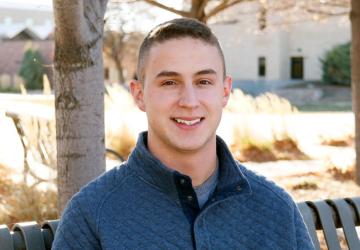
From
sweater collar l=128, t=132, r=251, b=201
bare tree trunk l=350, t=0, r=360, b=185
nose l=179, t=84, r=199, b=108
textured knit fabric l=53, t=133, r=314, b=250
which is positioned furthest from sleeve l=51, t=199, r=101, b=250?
bare tree trunk l=350, t=0, r=360, b=185

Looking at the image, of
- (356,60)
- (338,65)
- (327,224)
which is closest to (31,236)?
(327,224)

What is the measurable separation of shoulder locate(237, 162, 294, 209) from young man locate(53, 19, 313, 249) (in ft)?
0.14

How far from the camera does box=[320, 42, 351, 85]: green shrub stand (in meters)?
38.6

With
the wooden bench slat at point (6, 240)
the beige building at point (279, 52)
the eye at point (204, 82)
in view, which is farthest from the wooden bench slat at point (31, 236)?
the beige building at point (279, 52)

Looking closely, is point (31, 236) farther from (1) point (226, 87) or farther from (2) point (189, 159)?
(1) point (226, 87)

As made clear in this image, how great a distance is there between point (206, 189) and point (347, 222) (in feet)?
4.28

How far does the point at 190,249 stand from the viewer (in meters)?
2.18

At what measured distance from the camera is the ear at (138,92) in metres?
2.32

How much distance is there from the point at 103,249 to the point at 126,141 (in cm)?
1012

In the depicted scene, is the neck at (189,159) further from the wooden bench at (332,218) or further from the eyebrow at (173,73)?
the wooden bench at (332,218)

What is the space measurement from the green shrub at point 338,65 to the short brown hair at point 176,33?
1457 inches

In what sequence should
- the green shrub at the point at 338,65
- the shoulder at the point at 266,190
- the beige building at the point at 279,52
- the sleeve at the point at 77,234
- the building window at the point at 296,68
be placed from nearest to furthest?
the sleeve at the point at 77,234
the shoulder at the point at 266,190
the green shrub at the point at 338,65
the beige building at the point at 279,52
the building window at the point at 296,68

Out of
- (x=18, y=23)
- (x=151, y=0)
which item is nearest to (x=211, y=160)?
(x=151, y=0)

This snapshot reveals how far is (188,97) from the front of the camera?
7.21 feet
